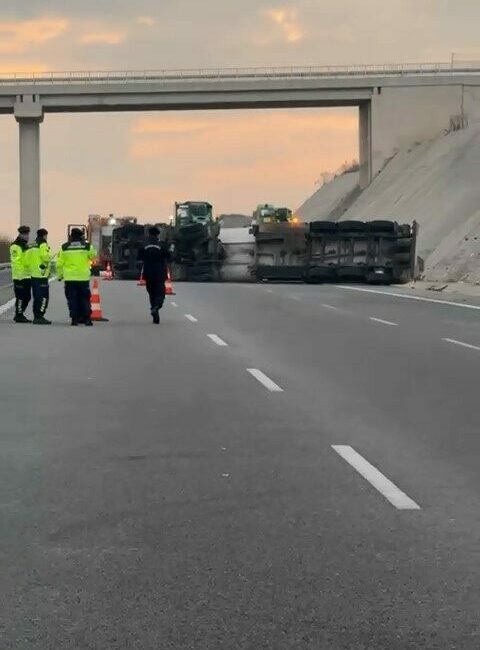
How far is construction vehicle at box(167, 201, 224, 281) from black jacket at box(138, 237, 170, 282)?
25913mm

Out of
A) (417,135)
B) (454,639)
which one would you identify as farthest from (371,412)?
(417,135)

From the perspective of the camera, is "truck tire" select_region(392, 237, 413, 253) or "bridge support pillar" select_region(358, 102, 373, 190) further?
"bridge support pillar" select_region(358, 102, 373, 190)

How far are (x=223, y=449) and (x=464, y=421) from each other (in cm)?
262

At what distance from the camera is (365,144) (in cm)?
8012

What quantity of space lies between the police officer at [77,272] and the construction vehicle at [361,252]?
2603cm

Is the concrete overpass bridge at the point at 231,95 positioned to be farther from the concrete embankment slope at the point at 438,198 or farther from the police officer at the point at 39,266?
the police officer at the point at 39,266

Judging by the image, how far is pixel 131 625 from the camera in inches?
186

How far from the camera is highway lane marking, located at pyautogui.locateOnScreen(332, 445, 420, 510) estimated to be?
23.0ft

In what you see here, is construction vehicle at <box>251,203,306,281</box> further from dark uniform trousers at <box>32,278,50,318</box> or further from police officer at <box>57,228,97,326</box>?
police officer at <box>57,228,97,326</box>

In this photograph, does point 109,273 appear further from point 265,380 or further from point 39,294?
point 265,380

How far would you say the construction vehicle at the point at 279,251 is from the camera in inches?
1875

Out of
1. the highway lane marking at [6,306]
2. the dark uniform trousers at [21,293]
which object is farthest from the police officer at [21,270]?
the highway lane marking at [6,306]

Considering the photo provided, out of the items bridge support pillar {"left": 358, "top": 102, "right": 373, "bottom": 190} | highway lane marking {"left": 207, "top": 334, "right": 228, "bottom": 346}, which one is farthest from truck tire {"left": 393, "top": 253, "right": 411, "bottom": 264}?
bridge support pillar {"left": 358, "top": 102, "right": 373, "bottom": 190}

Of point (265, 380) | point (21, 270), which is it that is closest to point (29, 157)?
point (21, 270)
